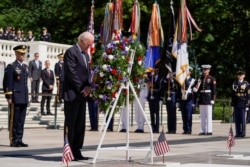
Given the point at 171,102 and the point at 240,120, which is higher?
the point at 171,102

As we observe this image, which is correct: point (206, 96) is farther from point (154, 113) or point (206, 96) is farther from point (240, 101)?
point (154, 113)

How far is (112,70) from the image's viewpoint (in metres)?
13.2

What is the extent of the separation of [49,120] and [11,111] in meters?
10.1

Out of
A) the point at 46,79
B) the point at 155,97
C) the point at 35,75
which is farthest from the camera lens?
the point at 35,75

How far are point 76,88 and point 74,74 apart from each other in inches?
9.2

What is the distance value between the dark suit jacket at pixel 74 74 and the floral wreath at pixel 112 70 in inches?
11.7

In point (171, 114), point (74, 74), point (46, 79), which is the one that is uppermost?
point (46, 79)

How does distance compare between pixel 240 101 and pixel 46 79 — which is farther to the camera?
pixel 46 79

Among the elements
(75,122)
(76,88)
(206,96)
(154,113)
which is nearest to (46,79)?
(154,113)

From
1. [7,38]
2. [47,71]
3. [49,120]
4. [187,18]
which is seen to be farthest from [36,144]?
[7,38]

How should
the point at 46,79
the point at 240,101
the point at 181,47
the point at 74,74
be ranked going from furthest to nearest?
the point at 46,79, the point at 240,101, the point at 181,47, the point at 74,74

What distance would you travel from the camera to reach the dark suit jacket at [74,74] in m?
12.9

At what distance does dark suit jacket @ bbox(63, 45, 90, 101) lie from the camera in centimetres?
1288

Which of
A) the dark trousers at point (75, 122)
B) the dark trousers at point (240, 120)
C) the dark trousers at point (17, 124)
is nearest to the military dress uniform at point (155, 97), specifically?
the dark trousers at point (240, 120)
